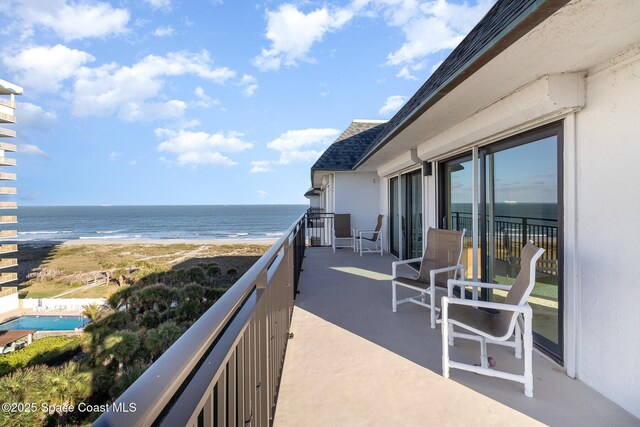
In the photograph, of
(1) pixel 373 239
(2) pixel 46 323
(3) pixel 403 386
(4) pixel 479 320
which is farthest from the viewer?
(2) pixel 46 323

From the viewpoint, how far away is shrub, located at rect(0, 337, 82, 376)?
32.7ft

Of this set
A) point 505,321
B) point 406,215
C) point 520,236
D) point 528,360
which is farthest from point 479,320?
point 406,215

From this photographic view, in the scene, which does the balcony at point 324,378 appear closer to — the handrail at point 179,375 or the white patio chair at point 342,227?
the handrail at point 179,375

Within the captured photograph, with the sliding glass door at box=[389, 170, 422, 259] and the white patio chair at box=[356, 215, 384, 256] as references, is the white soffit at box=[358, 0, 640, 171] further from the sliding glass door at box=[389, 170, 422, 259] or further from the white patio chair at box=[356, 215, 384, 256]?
the white patio chair at box=[356, 215, 384, 256]

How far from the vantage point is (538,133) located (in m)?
2.87

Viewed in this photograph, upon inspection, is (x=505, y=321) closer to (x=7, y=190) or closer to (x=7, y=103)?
(x=7, y=190)

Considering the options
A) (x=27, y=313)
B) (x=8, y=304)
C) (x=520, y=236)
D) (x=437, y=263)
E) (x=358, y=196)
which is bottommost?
(x=27, y=313)

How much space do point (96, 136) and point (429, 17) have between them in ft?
213

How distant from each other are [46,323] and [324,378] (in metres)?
19.3

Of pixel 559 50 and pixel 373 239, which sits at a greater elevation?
pixel 559 50

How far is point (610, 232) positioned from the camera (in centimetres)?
208

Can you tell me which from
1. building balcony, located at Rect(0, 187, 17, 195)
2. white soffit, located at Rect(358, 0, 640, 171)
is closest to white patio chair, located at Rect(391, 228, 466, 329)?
white soffit, located at Rect(358, 0, 640, 171)

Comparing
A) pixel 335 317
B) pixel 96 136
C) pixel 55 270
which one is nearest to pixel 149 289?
pixel 335 317

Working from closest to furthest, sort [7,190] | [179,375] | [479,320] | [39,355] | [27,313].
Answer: [179,375]
[479,320]
[39,355]
[27,313]
[7,190]
